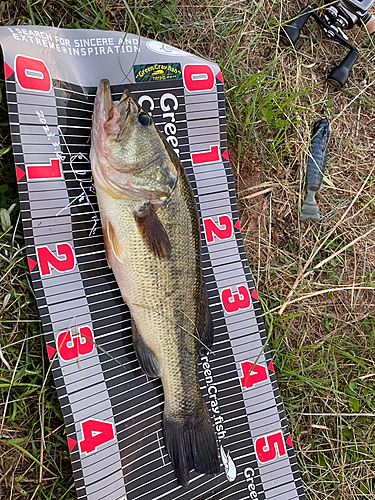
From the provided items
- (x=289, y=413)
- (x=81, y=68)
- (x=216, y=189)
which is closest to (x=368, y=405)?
(x=289, y=413)

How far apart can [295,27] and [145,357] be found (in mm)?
2750

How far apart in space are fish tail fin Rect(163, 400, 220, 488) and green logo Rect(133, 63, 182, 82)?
2.08 metres

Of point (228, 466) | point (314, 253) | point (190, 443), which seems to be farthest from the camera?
point (314, 253)

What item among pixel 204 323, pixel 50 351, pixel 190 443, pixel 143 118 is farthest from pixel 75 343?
pixel 143 118

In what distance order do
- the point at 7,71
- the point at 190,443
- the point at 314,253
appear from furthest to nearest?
1. the point at 314,253
2. the point at 190,443
3. the point at 7,71

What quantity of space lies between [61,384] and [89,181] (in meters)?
1.17

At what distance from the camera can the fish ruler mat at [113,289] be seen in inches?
84.6

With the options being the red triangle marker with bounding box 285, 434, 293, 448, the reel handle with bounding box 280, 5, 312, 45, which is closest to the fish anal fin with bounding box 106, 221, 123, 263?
the red triangle marker with bounding box 285, 434, 293, 448

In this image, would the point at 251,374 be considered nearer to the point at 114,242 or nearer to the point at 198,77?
the point at 114,242

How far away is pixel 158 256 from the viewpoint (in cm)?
212

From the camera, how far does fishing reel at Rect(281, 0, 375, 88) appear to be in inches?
121

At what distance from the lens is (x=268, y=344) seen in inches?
110

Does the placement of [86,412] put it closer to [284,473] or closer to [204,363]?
[204,363]

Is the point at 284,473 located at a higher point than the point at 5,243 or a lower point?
lower
